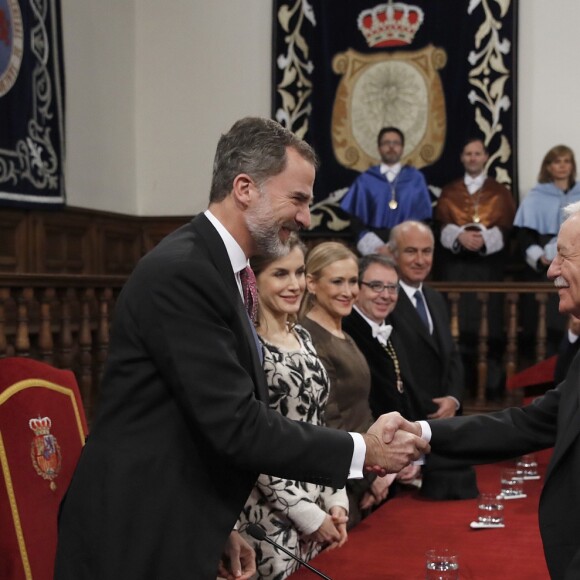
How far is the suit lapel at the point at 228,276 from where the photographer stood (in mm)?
2031

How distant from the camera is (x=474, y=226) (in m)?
7.46

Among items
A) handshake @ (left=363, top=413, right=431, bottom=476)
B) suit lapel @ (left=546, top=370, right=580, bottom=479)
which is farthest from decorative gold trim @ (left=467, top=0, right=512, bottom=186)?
suit lapel @ (left=546, top=370, right=580, bottom=479)

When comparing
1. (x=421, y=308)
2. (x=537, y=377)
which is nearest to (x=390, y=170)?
(x=421, y=308)

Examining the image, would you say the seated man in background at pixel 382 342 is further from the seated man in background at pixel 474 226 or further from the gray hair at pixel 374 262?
the seated man in background at pixel 474 226

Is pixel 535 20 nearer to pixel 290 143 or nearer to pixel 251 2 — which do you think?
pixel 251 2

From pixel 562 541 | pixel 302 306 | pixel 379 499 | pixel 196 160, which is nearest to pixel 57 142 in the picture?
pixel 196 160

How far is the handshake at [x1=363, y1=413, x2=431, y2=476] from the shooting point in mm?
2346

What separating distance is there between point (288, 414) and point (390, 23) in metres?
6.52

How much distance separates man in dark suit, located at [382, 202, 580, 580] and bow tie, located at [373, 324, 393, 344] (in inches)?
54.9

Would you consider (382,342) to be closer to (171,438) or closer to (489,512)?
(489,512)

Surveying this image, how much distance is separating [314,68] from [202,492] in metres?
7.30

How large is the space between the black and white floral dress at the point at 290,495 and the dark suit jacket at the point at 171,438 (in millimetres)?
688

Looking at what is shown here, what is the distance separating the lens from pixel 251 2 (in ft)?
29.9

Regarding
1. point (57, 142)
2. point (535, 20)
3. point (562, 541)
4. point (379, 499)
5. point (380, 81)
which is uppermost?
point (535, 20)
